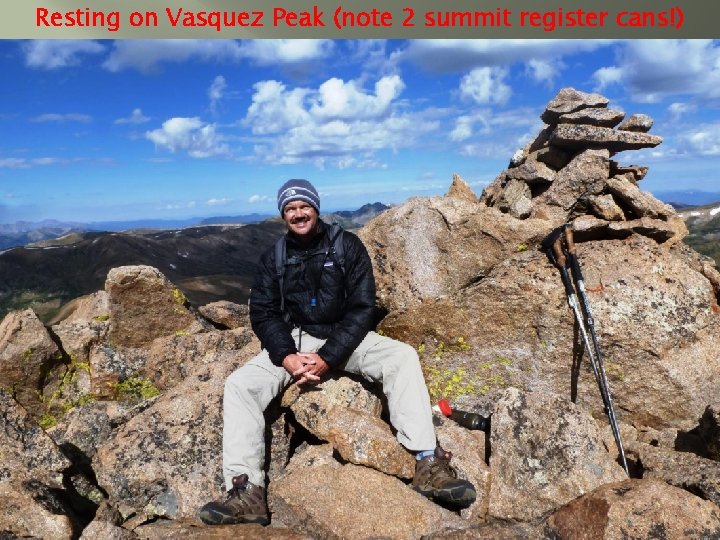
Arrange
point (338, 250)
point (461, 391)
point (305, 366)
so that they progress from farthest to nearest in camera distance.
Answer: point (461, 391)
point (338, 250)
point (305, 366)

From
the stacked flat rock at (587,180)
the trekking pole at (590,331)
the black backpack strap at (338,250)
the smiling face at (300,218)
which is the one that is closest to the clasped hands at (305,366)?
the black backpack strap at (338,250)

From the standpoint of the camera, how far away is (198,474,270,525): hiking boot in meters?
9.51

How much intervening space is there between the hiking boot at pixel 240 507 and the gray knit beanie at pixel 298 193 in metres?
5.96

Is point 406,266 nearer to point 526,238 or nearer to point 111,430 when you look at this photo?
point 526,238

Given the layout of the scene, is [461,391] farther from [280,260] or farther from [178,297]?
[178,297]

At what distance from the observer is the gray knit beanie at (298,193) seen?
37.6 ft

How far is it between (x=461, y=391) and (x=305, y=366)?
4877 millimetres

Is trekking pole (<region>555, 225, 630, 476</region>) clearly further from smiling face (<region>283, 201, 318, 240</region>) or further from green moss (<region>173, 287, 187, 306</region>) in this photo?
green moss (<region>173, 287, 187, 306</region>)

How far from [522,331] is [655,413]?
387 centimetres

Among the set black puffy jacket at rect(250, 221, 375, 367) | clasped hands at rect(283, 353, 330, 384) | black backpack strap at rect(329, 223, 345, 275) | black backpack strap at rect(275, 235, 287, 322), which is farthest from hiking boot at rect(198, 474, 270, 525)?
black backpack strap at rect(329, 223, 345, 275)

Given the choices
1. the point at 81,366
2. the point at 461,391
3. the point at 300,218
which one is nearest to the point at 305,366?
the point at 300,218

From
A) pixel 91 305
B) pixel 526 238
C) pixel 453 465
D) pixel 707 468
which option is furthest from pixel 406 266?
pixel 91 305

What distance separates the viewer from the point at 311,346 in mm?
12125

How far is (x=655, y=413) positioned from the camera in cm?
1288
